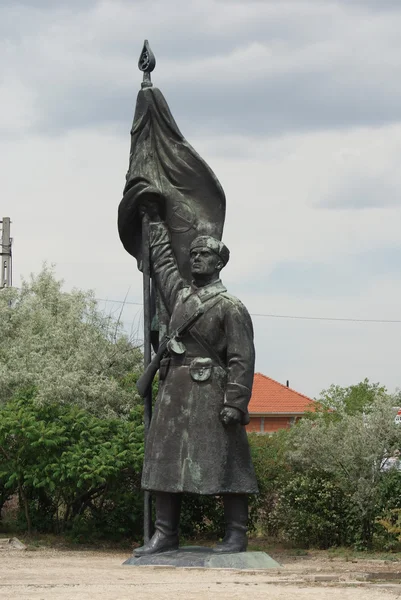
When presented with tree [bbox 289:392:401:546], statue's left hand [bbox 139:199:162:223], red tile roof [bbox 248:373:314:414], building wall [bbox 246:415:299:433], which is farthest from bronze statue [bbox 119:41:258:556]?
building wall [bbox 246:415:299:433]

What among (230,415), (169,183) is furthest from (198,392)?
(169,183)

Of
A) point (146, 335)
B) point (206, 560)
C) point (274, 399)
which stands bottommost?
point (206, 560)

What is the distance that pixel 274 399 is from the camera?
38344 mm

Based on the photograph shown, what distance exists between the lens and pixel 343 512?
1395cm

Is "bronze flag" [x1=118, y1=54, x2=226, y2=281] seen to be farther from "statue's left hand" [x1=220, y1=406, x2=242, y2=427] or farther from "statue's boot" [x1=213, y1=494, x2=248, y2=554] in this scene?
"statue's boot" [x1=213, y1=494, x2=248, y2=554]

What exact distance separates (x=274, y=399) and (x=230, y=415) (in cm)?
2860

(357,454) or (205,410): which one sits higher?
(205,410)

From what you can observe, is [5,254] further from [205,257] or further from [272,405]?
[205,257]

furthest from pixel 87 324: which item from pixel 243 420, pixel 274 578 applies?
pixel 274 578

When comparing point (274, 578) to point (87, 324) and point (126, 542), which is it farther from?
point (87, 324)

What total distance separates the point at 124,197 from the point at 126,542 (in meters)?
4.93

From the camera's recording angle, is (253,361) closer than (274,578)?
No

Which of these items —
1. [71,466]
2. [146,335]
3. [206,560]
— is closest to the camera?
[206,560]

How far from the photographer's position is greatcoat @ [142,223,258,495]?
9.99 meters
